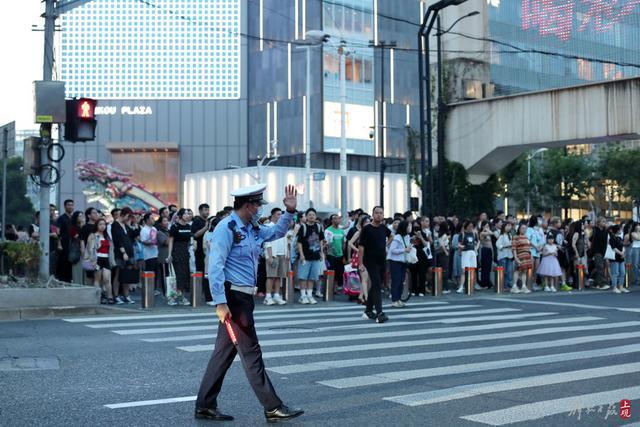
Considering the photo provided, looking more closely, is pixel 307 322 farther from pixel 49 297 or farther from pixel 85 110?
pixel 85 110

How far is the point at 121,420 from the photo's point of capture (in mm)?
6441

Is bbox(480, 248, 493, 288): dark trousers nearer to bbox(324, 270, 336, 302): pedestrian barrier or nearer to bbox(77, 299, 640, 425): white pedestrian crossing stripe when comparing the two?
bbox(324, 270, 336, 302): pedestrian barrier

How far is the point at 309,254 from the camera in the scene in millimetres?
17969

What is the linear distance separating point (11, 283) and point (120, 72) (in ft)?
204

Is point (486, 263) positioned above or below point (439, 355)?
above

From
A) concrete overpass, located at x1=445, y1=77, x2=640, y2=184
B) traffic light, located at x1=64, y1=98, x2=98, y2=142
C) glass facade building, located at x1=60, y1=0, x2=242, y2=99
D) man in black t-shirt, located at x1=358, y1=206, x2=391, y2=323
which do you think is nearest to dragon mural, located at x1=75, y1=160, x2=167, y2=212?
glass facade building, located at x1=60, y1=0, x2=242, y2=99

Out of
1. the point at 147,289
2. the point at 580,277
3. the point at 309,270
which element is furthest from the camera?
the point at 580,277

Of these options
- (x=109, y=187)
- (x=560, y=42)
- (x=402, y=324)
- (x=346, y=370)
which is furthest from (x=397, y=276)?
(x=109, y=187)

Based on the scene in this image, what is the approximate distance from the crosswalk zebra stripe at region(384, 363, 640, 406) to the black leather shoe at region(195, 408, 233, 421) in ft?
5.01

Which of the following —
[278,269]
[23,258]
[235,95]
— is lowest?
[278,269]

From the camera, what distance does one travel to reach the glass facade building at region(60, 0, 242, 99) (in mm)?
73562

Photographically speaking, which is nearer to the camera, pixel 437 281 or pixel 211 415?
pixel 211 415

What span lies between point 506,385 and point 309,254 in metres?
10.2

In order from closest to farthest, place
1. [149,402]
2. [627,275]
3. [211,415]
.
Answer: [211,415] < [149,402] < [627,275]
